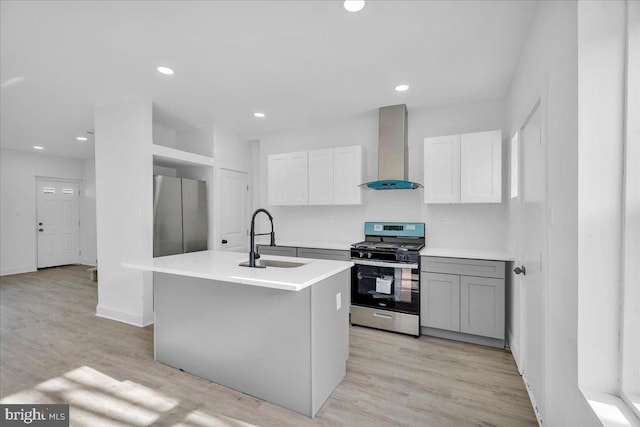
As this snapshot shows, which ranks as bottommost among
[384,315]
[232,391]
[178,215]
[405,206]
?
[232,391]

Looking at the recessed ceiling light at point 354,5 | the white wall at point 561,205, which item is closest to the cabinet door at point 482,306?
the white wall at point 561,205

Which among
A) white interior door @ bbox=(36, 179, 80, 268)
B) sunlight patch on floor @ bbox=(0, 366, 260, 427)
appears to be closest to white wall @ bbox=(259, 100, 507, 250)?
sunlight patch on floor @ bbox=(0, 366, 260, 427)

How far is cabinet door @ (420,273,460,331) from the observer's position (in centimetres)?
310

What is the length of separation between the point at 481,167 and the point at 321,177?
1.95 meters

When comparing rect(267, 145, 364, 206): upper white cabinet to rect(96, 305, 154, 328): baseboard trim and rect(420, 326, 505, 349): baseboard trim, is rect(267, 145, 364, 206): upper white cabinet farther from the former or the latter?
rect(96, 305, 154, 328): baseboard trim

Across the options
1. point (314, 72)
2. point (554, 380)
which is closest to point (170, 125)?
point (314, 72)

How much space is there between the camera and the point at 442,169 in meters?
3.41

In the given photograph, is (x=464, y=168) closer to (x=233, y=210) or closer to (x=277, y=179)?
(x=277, y=179)

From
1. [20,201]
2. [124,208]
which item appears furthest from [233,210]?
[20,201]

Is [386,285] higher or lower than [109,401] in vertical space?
higher

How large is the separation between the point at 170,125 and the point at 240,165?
1.20 metres

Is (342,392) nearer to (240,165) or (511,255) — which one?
(511,255)

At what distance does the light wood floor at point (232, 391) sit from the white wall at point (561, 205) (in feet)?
1.80
